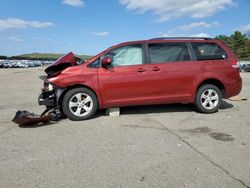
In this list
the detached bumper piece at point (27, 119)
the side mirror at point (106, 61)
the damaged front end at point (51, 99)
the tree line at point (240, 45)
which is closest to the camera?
the detached bumper piece at point (27, 119)

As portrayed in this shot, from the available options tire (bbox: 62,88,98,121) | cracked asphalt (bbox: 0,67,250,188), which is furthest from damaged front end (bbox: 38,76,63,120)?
cracked asphalt (bbox: 0,67,250,188)

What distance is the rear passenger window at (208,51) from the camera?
24.7 feet

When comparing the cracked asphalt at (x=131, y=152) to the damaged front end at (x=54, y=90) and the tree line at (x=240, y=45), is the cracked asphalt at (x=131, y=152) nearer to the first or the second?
the damaged front end at (x=54, y=90)

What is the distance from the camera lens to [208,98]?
7.49 metres

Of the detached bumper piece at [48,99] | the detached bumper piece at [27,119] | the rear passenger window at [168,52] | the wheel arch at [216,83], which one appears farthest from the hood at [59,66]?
the wheel arch at [216,83]

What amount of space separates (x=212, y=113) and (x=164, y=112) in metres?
1.17

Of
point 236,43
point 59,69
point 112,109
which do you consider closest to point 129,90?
point 112,109

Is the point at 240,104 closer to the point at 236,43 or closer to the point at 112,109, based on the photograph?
the point at 112,109

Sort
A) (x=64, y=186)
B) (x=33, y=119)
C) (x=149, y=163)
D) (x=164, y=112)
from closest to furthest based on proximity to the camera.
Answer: (x=64, y=186) → (x=149, y=163) → (x=33, y=119) → (x=164, y=112)

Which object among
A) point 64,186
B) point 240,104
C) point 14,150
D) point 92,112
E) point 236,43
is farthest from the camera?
point 236,43

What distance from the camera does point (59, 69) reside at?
7.31 meters

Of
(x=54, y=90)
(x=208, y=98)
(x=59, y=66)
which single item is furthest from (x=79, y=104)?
(x=208, y=98)

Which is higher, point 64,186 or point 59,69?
point 59,69

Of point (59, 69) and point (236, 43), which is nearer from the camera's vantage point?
point (59, 69)
